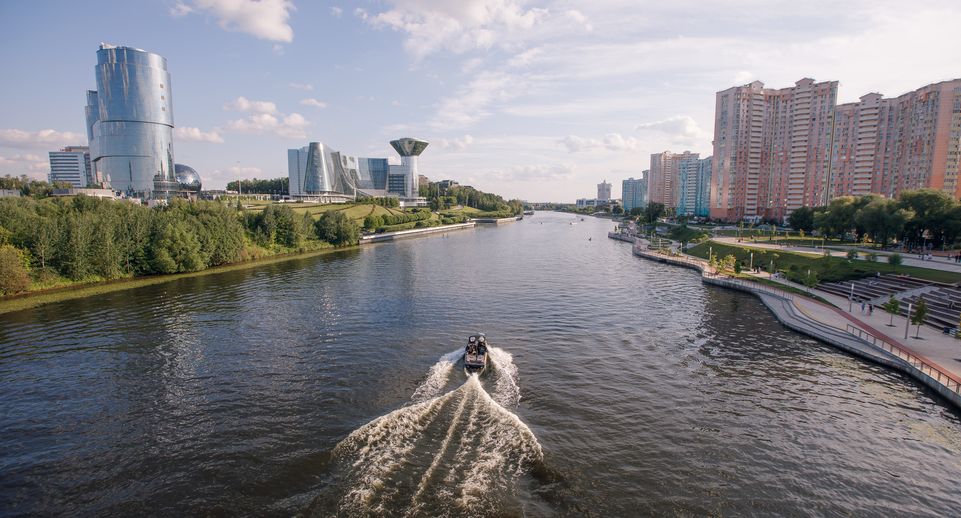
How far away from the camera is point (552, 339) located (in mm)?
33656

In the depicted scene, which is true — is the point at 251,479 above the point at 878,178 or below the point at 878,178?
below

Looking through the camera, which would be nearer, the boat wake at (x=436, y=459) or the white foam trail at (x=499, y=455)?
the boat wake at (x=436, y=459)

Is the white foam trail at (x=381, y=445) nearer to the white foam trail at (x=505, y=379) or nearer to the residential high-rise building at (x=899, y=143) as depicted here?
the white foam trail at (x=505, y=379)

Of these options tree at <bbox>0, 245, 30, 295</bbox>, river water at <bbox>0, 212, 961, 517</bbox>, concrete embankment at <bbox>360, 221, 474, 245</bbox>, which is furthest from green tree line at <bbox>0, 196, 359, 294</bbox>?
concrete embankment at <bbox>360, 221, 474, 245</bbox>

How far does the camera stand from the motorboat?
26578 mm

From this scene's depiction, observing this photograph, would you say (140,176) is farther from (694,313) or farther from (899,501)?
(899,501)

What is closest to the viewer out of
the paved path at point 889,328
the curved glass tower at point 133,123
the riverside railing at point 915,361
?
the riverside railing at point 915,361

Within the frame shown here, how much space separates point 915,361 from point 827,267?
2837 cm

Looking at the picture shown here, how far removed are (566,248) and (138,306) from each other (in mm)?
78720

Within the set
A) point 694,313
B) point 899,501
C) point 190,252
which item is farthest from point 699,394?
point 190,252

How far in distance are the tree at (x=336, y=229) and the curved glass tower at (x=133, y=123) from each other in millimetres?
109232

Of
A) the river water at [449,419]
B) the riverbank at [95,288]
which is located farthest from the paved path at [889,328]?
the riverbank at [95,288]

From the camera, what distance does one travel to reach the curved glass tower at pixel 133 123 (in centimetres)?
15550

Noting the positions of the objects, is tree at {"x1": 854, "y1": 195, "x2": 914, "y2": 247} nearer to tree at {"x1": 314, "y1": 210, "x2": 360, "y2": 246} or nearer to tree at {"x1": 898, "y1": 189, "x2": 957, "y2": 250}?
tree at {"x1": 898, "y1": 189, "x2": 957, "y2": 250}
